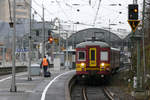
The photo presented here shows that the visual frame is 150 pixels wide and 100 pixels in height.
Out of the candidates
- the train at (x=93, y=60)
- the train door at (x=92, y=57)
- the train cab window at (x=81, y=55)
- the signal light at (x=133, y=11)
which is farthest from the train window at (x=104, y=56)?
the signal light at (x=133, y=11)

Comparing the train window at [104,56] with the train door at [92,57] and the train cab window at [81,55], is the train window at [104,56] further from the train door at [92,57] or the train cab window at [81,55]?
the train cab window at [81,55]

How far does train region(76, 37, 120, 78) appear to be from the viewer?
23.9 metres

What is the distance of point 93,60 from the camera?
2395 centimetres

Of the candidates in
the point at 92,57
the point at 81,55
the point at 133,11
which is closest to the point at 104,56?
the point at 92,57

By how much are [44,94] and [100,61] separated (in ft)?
29.6

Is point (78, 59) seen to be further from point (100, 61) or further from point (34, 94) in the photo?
point (34, 94)

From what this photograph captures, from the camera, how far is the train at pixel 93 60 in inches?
940

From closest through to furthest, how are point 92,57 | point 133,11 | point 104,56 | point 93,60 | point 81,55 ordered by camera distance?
point 133,11 → point 93,60 → point 92,57 → point 104,56 → point 81,55

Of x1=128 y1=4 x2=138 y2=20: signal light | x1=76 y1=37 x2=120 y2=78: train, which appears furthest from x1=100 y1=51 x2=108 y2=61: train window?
x1=128 y1=4 x2=138 y2=20: signal light

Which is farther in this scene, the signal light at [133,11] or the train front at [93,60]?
the train front at [93,60]

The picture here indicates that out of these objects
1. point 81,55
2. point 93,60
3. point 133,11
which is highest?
point 133,11

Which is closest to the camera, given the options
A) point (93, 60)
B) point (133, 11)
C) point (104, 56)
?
point (133, 11)

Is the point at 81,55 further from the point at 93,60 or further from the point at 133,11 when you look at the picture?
the point at 133,11

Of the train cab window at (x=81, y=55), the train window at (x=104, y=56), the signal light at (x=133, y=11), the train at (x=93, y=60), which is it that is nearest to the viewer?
the signal light at (x=133, y=11)
